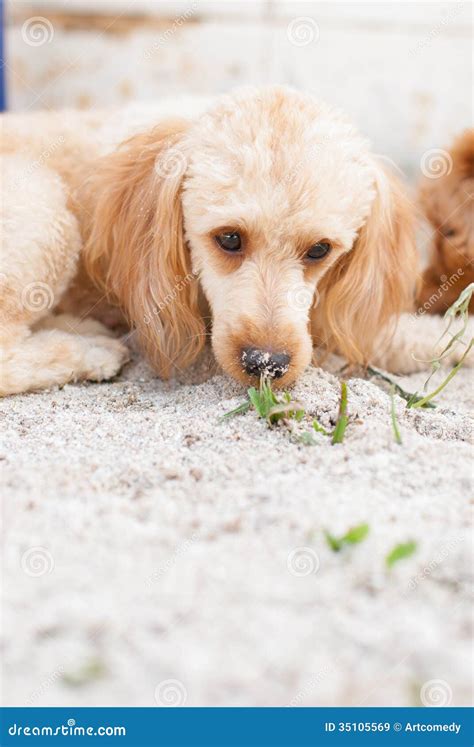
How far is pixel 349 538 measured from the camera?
1.54 meters

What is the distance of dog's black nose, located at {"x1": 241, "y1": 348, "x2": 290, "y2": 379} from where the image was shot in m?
2.22

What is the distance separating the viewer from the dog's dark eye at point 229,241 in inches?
92.9

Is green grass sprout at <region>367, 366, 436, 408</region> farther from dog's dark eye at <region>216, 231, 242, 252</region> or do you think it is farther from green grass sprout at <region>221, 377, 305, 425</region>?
dog's dark eye at <region>216, 231, 242, 252</region>

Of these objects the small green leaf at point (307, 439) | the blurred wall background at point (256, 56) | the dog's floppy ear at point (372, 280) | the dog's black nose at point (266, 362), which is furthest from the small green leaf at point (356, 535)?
the blurred wall background at point (256, 56)

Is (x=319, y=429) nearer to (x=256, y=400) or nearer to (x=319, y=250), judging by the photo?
(x=256, y=400)

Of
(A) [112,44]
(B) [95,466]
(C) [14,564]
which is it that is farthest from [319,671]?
(A) [112,44]

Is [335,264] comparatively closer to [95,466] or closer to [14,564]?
[95,466]

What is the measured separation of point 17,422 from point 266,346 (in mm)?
799

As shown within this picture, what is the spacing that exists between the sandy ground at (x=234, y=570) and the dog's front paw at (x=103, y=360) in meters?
0.64

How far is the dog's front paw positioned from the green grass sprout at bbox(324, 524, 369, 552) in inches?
55.1

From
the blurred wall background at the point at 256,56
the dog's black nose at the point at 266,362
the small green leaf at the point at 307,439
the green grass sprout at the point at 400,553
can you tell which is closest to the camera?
the green grass sprout at the point at 400,553

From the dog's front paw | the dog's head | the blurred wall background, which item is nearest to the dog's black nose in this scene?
the dog's head

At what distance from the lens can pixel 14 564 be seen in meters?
1.50

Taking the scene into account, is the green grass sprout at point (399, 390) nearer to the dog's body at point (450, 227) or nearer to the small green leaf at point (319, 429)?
the small green leaf at point (319, 429)
